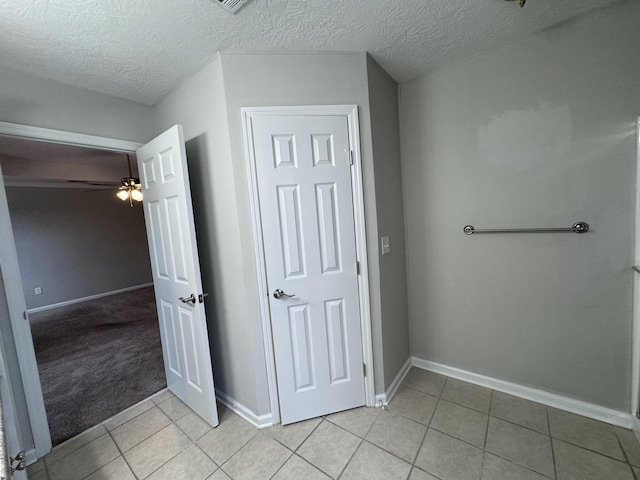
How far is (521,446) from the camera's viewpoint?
144cm

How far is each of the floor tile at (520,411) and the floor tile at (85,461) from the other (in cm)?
244

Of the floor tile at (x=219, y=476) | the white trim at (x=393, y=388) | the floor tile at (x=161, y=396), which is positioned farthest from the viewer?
the floor tile at (x=161, y=396)

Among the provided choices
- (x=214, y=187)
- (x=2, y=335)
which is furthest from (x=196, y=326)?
(x=2, y=335)

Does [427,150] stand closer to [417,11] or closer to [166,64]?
[417,11]

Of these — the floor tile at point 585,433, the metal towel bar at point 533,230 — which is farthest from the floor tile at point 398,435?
the metal towel bar at point 533,230

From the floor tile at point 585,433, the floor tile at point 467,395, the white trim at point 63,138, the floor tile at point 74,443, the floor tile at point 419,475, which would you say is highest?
the white trim at point 63,138

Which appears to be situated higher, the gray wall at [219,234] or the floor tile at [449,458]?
the gray wall at [219,234]

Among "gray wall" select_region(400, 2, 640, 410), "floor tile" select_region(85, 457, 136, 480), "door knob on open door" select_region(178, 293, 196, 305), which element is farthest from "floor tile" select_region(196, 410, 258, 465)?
"gray wall" select_region(400, 2, 640, 410)

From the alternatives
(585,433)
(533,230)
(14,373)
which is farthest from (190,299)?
(585,433)

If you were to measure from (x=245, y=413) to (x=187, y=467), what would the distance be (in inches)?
16.2

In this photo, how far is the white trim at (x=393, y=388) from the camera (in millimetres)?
1811

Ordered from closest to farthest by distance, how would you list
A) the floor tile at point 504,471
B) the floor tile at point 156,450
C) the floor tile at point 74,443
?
1. the floor tile at point 504,471
2. the floor tile at point 156,450
3. the floor tile at point 74,443

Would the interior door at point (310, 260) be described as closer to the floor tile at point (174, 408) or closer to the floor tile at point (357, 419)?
the floor tile at point (357, 419)

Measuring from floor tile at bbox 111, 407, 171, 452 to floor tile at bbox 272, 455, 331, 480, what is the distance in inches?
38.1
